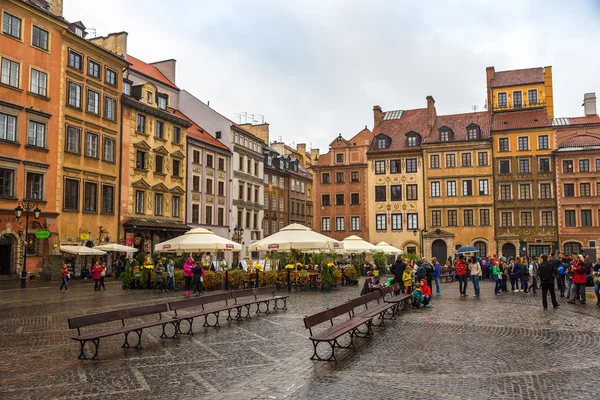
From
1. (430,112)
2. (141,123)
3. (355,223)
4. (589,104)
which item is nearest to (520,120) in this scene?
(589,104)

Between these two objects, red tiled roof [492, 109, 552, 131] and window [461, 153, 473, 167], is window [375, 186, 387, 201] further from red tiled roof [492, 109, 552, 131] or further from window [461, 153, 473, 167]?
red tiled roof [492, 109, 552, 131]

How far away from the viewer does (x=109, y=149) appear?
3875 centimetres

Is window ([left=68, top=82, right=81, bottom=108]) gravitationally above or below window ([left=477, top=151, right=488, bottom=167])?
above

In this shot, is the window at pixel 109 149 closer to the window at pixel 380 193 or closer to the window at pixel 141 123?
the window at pixel 141 123

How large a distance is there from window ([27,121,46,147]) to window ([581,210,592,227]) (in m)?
44.2

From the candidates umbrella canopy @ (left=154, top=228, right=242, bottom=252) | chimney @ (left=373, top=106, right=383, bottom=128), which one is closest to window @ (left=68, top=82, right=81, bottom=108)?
umbrella canopy @ (left=154, top=228, right=242, bottom=252)

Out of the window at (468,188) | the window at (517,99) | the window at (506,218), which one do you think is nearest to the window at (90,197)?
the window at (468,188)

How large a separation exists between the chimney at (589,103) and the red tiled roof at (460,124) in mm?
9572

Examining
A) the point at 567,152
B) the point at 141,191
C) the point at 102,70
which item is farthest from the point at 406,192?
the point at 102,70

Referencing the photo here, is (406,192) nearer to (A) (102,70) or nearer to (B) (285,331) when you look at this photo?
Answer: (A) (102,70)

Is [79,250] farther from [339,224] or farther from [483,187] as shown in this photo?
[483,187]

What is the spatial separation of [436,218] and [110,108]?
31.6 metres

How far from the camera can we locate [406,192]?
2194 inches

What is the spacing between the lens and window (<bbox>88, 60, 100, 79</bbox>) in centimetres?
3725
